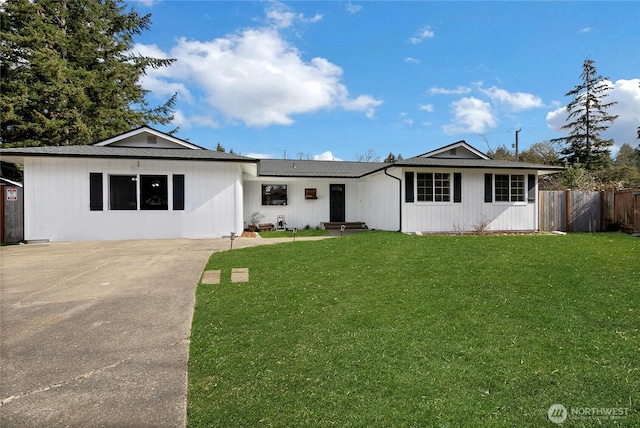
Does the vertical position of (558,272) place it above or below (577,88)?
below

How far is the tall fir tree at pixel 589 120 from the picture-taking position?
29422 millimetres

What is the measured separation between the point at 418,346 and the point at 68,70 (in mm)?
25246

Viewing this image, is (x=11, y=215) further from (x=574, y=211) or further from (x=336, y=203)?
(x=574, y=211)

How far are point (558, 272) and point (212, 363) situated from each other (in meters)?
5.66

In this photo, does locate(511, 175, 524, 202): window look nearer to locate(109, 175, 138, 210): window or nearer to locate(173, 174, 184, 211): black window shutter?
locate(173, 174, 184, 211): black window shutter

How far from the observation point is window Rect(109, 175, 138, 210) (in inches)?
427

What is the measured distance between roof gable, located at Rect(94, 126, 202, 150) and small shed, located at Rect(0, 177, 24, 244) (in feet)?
10.0

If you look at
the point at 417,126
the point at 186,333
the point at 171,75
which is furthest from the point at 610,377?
the point at 171,75

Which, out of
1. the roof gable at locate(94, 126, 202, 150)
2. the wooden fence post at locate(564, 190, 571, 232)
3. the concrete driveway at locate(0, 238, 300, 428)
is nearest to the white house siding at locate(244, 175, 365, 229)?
the roof gable at locate(94, 126, 202, 150)

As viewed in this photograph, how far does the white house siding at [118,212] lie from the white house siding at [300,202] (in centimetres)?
358

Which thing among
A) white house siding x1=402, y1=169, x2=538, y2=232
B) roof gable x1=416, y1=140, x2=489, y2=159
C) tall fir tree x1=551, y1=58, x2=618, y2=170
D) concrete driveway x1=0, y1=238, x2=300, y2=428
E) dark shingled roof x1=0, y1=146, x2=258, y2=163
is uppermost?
tall fir tree x1=551, y1=58, x2=618, y2=170

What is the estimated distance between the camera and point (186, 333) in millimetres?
3432

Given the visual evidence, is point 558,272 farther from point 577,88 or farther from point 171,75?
point 577,88

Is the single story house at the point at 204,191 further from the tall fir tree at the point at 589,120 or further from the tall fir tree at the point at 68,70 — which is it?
the tall fir tree at the point at 589,120
